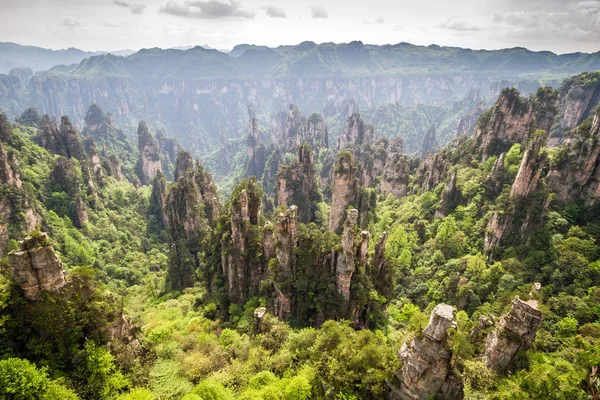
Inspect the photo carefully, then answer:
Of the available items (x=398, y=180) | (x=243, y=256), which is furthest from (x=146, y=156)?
(x=243, y=256)

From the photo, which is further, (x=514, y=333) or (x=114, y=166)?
(x=114, y=166)

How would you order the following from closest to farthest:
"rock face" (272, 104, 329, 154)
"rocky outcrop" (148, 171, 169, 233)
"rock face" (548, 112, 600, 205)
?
"rock face" (548, 112, 600, 205) < "rocky outcrop" (148, 171, 169, 233) < "rock face" (272, 104, 329, 154)

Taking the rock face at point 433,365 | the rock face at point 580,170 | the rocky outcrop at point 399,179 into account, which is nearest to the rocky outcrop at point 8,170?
the rock face at point 433,365

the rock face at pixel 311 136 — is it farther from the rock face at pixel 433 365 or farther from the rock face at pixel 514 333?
the rock face at pixel 433 365

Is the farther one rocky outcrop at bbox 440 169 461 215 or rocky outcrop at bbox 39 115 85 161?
rocky outcrop at bbox 39 115 85 161

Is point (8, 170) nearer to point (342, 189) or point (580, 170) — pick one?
point (342, 189)

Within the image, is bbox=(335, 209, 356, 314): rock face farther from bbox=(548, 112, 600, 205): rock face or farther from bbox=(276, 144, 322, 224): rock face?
bbox=(276, 144, 322, 224): rock face

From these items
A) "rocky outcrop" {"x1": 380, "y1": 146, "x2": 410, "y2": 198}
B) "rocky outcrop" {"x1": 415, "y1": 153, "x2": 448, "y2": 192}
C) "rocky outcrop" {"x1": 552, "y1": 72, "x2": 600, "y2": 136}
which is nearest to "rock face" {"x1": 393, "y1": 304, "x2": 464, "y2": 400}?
"rocky outcrop" {"x1": 415, "y1": 153, "x2": 448, "y2": 192}
